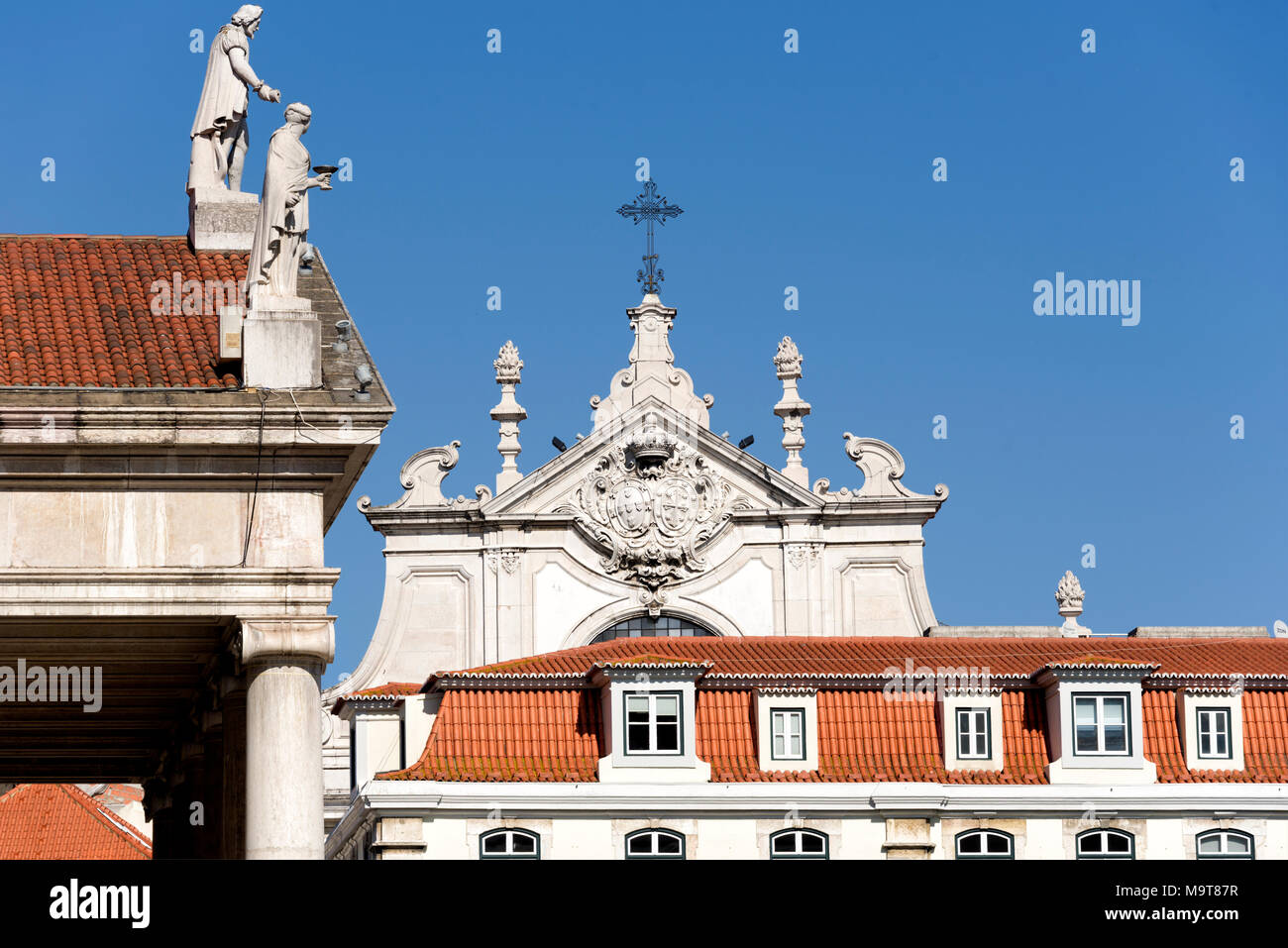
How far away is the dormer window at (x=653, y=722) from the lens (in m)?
54.2

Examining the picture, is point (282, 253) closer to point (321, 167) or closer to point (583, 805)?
point (321, 167)

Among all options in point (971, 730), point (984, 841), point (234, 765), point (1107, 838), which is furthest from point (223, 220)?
point (1107, 838)

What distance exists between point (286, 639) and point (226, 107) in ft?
27.7

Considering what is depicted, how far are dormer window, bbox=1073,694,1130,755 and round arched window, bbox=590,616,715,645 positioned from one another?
1769 centimetres

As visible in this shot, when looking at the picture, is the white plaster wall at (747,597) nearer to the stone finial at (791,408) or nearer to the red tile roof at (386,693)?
the stone finial at (791,408)

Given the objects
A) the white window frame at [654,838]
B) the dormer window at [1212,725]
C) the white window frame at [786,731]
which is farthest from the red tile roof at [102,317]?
the dormer window at [1212,725]

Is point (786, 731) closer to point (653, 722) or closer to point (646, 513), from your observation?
point (653, 722)

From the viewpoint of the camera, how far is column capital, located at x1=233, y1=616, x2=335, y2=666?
28.3 metres

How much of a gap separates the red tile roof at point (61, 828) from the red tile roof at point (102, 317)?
34.3 metres

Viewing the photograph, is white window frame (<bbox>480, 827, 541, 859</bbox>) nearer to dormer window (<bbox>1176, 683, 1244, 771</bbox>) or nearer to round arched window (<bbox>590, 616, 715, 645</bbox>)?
dormer window (<bbox>1176, 683, 1244, 771</bbox>)

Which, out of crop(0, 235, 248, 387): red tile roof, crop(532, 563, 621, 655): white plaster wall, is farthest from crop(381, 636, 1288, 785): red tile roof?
crop(0, 235, 248, 387): red tile roof

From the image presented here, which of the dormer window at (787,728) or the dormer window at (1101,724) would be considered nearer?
the dormer window at (787,728)

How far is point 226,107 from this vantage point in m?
33.7
